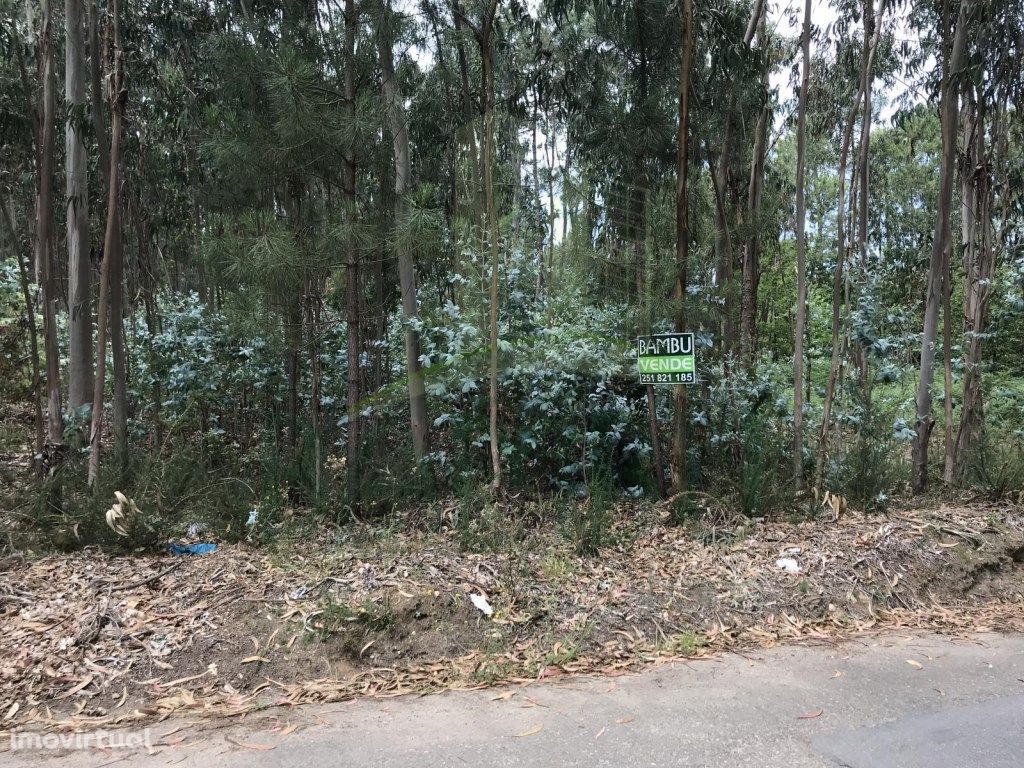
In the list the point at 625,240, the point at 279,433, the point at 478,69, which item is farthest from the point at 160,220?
the point at 625,240

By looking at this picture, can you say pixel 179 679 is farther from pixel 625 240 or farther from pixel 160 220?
pixel 160 220

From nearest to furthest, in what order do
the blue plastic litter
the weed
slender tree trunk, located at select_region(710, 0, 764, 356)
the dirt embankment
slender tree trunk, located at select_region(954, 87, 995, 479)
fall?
the dirt embankment < the weed < the blue plastic litter < slender tree trunk, located at select_region(710, 0, 764, 356) < slender tree trunk, located at select_region(954, 87, 995, 479)

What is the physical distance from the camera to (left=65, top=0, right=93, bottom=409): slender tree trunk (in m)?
8.18

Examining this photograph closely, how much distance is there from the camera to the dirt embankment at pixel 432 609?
4059 mm

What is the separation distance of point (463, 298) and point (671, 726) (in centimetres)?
493

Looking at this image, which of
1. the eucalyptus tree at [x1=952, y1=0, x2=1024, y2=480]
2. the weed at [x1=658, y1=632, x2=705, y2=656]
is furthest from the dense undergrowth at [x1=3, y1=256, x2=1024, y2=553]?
the weed at [x1=658, y1=632, x2=705, y2=656]

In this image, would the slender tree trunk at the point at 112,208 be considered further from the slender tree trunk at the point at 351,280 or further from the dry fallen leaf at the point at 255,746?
the dry fallen leaf at the point at 255,746

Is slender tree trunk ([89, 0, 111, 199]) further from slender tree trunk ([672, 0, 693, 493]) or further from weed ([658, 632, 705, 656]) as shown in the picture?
weed ([658, 632, 705, 656])

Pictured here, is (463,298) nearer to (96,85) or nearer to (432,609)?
(432,609)

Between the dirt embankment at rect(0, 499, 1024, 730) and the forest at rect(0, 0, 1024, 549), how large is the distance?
72 cm

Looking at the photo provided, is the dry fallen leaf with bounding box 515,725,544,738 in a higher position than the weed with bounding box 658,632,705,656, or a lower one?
higher

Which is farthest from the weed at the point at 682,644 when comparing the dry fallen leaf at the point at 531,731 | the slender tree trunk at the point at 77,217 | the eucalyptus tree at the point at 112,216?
the slender tree trunk at the point at 77,217

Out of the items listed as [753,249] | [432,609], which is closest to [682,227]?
[753,249]

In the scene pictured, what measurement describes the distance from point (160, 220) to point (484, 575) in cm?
1028
